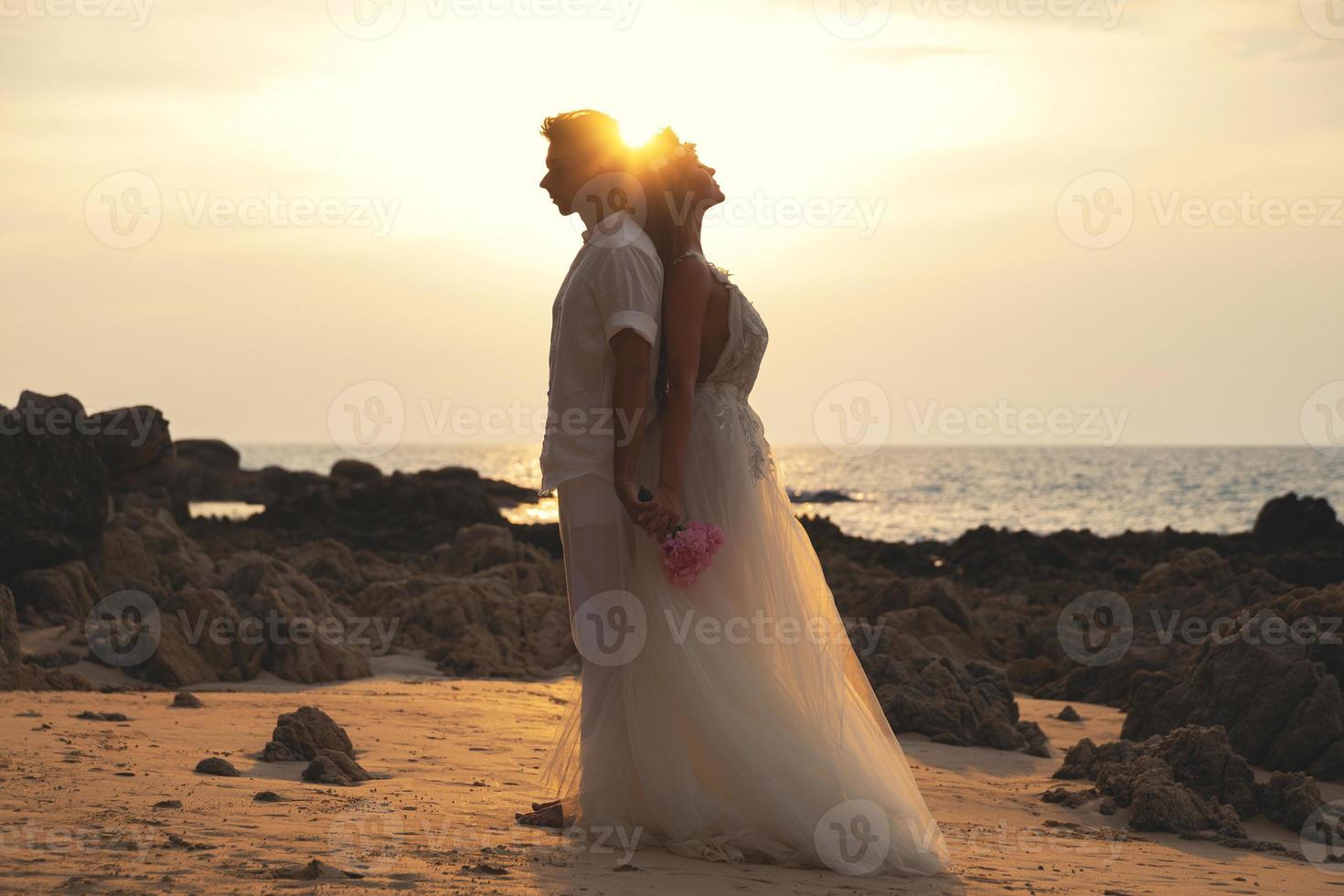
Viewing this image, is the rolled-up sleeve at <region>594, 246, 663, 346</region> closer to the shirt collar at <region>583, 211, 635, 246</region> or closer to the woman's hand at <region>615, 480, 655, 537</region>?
the shirt collar at <region>583, 211, 635, 246</region>

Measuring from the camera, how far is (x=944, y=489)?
6831 centimetres

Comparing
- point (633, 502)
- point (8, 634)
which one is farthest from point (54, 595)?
point (633, 502)

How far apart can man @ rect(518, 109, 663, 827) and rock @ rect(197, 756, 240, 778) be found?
1.21m

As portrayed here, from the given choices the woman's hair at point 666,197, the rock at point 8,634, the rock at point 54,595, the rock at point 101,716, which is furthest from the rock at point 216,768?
the rock at point 54,595

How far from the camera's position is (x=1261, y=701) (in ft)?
23.6

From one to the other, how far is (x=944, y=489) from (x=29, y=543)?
203 ft

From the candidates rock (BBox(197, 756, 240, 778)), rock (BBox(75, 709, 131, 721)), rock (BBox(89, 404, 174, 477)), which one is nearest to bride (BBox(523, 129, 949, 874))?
rock (BBox(197, 756, 240, 778))

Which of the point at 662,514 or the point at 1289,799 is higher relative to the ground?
the point at 662,514

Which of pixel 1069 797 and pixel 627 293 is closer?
pixel 627 293

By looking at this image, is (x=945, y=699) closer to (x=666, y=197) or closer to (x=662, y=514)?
(x=662, y=514)

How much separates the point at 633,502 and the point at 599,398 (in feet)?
1.27

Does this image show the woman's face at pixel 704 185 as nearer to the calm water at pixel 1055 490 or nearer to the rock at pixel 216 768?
the rock at pixel 216 768

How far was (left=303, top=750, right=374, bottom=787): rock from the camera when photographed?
489cm

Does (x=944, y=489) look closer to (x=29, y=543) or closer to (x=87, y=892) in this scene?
(x=29, y=543)
